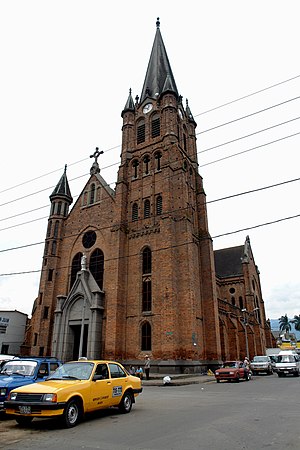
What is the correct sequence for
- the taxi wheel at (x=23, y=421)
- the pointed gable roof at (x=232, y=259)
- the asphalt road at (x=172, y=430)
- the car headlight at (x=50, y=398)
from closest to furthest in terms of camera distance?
the asphalt road at (x=172, y=430) < the car headlight at (x=50, y=398) < the taxi wheel at (x=23, y=421) < the pointed gable roof at (x=232, y=259)

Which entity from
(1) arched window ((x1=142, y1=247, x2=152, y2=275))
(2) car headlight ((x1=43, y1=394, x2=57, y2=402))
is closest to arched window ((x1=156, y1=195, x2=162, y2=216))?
(1) arched window ((x1=142, y1=247, x2=152, y2=275))

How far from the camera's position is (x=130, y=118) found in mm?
37750

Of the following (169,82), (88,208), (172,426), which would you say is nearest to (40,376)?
(172,426)

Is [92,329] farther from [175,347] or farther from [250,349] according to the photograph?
[250,349]

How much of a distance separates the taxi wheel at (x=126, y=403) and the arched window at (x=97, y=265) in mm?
20212

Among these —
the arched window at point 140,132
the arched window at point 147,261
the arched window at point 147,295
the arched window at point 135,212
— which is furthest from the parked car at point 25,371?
the arched window at point 140,132

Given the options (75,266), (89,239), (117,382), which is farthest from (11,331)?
(117,382)

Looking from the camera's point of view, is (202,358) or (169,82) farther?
(169,82)

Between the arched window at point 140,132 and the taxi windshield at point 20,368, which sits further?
the arched window at point 140,132

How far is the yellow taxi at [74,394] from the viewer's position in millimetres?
7504

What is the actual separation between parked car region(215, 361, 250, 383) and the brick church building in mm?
3263

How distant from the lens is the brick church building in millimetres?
26453

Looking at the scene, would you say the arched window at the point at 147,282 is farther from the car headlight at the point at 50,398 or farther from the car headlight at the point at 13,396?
the car headlight at the point at 50,398

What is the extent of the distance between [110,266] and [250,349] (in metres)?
23.8
